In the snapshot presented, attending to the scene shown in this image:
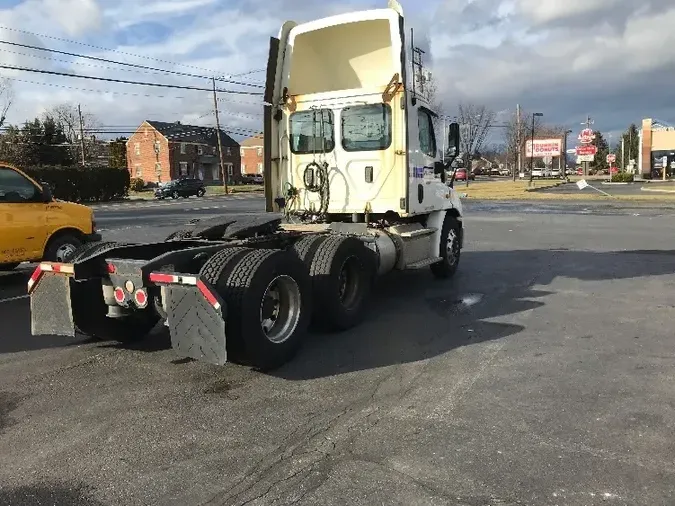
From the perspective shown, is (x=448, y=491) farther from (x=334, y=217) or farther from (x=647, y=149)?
(x=647, y=149)

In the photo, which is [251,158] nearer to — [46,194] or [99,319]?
[46,194]

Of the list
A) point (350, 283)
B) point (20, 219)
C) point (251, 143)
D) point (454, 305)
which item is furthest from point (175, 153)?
point (350, 283)

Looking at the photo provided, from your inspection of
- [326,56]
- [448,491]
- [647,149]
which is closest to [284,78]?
[326,56]

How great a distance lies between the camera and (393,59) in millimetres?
8289

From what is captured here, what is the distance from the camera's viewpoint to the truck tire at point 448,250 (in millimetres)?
9836

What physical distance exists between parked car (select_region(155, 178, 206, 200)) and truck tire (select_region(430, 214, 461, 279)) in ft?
147

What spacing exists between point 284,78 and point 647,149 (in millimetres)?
86592

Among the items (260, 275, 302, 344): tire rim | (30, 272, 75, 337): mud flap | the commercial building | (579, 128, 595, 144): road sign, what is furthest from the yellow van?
the commercial building

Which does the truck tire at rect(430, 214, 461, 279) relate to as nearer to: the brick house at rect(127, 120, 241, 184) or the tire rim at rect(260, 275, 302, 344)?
the tire rim at rect(260, 275, 302, 344)

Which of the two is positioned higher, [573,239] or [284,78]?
[284,78]

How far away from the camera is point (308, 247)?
6770 millimetres

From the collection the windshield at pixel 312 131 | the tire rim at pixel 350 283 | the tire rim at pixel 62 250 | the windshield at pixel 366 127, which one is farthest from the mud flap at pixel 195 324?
the tire rim at pixel 62 250

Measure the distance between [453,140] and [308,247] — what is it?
4.15 metres

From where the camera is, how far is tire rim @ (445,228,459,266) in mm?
9969
